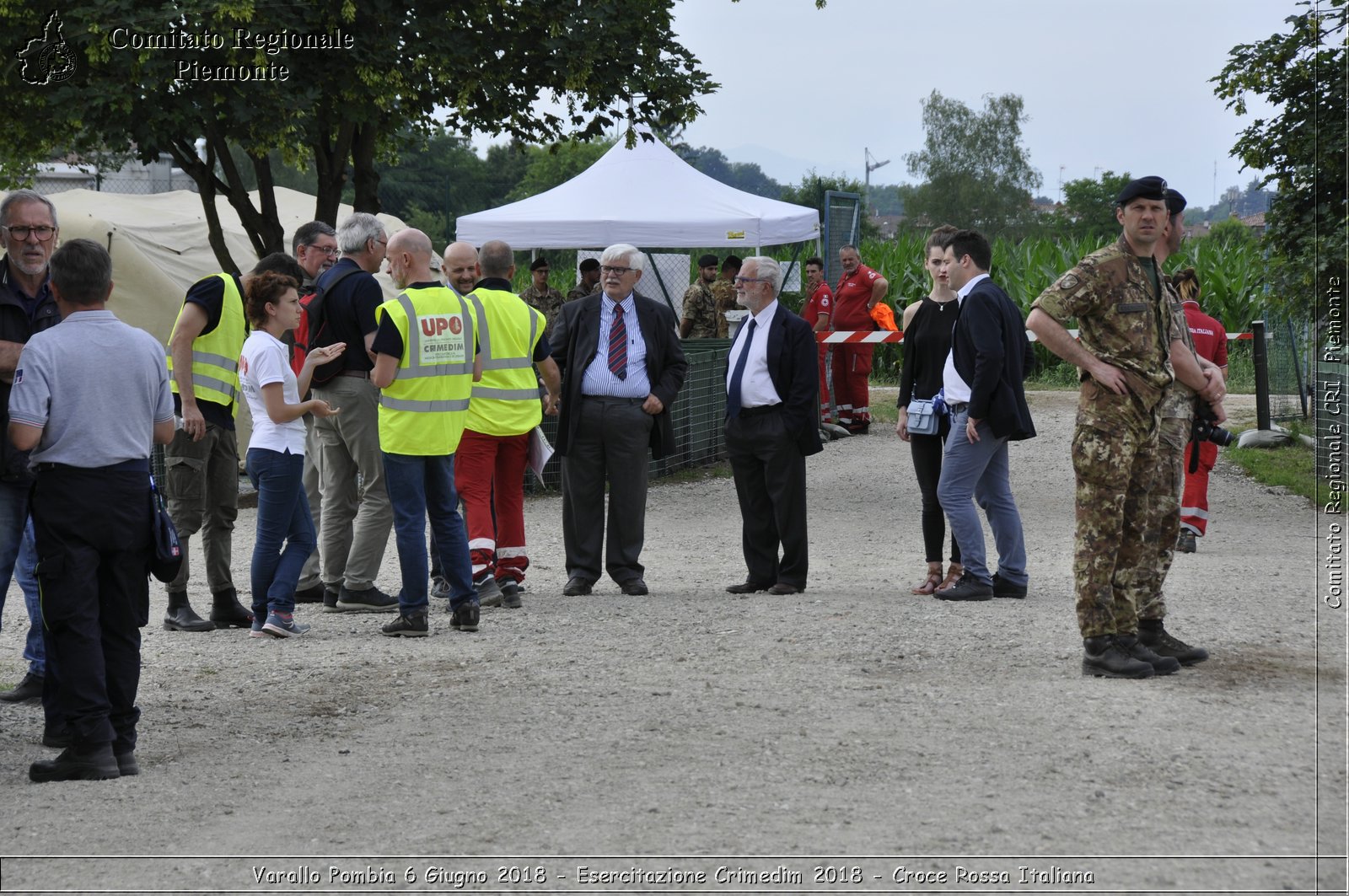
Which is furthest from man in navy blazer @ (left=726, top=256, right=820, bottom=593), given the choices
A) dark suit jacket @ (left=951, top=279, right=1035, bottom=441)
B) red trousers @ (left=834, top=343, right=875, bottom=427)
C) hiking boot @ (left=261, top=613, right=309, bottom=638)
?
red trousers @ (left=834, top=343, right=875, bottom=427)

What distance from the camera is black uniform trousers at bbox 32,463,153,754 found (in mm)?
5047

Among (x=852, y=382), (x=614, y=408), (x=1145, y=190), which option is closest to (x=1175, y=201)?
(x=1145, y=190)

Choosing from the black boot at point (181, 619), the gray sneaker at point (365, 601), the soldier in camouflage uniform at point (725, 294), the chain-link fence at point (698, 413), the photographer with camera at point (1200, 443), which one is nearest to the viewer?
the black boot at point (181, 619)

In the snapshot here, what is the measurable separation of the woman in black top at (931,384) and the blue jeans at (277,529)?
3.37 metres

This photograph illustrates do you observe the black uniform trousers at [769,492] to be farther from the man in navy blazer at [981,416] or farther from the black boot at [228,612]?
the black boot at [228,612]

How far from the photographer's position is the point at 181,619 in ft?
26.3

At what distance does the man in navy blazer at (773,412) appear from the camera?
8.82m

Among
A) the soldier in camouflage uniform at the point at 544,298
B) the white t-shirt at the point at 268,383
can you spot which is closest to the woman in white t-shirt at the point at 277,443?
the white t-shirt at the point at 268,383

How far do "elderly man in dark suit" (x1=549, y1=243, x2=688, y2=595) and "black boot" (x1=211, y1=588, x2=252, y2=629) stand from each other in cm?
192

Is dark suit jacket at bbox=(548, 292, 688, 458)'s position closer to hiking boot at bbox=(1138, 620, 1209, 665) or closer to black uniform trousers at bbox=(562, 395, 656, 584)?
black uniform trousers at bbox=(562, 395, 656, 584)

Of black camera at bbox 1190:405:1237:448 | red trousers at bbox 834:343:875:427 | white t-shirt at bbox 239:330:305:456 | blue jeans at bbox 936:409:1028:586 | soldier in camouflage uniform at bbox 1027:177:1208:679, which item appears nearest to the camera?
Answer: soldier in camouflage uniform at bbox 1027:177:1208:679

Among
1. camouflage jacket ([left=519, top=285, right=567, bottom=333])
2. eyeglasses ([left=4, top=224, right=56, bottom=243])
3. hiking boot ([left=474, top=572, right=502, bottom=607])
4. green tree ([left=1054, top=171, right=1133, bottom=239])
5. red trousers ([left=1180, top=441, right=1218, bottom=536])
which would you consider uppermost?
green tree ([left=1054, top=171, right=1133, bottom=239])

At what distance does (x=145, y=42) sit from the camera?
11.5 m

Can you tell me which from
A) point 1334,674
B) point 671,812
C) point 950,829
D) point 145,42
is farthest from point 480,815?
point 145,42
